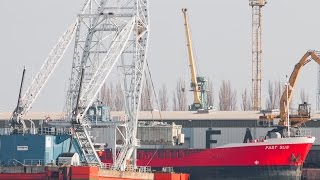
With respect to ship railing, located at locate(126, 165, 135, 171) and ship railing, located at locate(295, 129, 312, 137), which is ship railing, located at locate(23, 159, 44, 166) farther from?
ship railing, located at locate(295, 129, 312, 137)

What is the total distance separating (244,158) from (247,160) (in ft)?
1.05

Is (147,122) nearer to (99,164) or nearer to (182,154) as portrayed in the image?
(182,154)

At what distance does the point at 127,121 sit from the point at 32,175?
14.6 metres

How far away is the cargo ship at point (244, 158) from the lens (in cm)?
11650

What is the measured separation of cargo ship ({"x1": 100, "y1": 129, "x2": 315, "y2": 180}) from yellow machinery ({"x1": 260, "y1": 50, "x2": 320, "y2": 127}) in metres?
1.17

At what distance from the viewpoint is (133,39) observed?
102m

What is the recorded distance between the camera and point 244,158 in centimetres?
11762

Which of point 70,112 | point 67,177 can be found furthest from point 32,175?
point 70,112

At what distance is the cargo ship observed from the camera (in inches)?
4587

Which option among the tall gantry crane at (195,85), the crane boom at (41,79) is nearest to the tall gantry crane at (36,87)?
the crane boom at (41,79)

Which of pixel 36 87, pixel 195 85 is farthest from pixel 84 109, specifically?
pixel 195 85

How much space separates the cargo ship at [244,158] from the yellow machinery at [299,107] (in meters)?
1.17

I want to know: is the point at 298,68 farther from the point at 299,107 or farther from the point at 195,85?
the point at 195,85

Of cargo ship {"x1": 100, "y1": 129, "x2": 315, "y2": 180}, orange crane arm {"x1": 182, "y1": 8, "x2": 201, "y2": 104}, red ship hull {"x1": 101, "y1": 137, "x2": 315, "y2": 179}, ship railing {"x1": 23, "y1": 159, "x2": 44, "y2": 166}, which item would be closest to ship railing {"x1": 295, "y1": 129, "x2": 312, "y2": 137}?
cargo ship {"x1": 100, "y1": 129, "x2": 315, "y2": 180}
